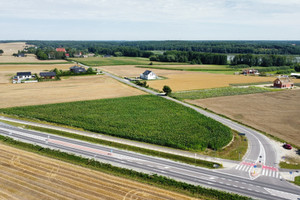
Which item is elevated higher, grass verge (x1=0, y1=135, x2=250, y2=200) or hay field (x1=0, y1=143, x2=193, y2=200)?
grass verge (x1=0, y1=135, x2=250, y2=200)

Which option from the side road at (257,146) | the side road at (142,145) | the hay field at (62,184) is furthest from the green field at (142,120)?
the hay field at (62,184)

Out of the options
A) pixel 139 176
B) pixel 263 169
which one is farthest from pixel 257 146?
pixel 139 176

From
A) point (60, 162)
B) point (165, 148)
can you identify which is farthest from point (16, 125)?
point (165, 148)

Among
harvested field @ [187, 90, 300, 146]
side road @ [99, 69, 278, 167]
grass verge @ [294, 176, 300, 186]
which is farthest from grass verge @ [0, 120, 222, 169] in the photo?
harvested field @ [187, 90, 300, 146]

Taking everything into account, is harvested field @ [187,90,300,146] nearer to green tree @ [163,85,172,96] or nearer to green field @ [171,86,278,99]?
green field @ [171,86,278,99]

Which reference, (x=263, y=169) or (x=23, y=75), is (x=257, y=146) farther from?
(x=23, y=75)

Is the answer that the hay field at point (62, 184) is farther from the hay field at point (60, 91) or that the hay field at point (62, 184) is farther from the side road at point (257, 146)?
the hay field at point (60, 91)
